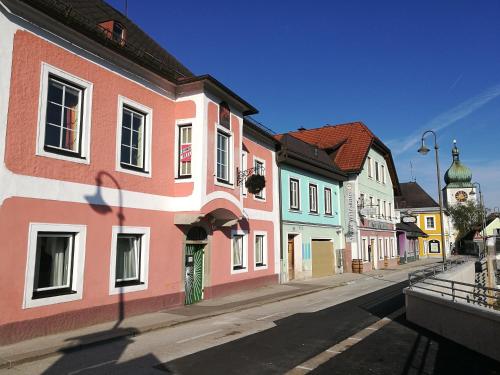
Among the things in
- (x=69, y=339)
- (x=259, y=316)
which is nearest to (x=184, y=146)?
(x=259, y=316)

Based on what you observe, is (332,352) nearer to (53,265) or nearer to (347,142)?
(53,265)

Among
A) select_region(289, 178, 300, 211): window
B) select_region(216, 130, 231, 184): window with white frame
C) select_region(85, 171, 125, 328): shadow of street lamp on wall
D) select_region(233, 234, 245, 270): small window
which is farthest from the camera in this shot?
select_region(289, 178, 300, 211): window

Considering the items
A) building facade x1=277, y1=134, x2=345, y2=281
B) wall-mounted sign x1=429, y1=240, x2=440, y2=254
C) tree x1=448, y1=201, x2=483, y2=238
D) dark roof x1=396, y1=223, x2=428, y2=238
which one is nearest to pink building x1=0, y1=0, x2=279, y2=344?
building facade x1=277, y1=134, x2=345, y2=281

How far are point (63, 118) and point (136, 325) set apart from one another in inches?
210

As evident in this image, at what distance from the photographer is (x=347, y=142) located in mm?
32219

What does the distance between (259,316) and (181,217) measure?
3.87 m

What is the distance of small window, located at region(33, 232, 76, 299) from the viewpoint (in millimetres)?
9477

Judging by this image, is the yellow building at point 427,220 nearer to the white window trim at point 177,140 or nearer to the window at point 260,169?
the window at point 260,169

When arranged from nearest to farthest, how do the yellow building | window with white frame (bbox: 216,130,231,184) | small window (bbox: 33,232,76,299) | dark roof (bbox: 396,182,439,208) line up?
small window (bbox: 33,232,76,299) < window with white frame (bbox: 216,130,231,184) < the yellow building < dark roof (bbox: 396,182,439,208)

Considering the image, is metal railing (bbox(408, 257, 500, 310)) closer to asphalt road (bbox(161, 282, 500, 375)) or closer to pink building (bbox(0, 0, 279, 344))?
asphalt road (bbox(161, 282, 500, 375))

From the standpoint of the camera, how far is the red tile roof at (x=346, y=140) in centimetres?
2992

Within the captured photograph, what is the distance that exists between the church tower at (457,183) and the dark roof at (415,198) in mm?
12359

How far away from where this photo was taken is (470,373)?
6.88 metres

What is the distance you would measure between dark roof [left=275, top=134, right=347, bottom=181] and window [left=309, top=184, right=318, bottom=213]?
0.96m
